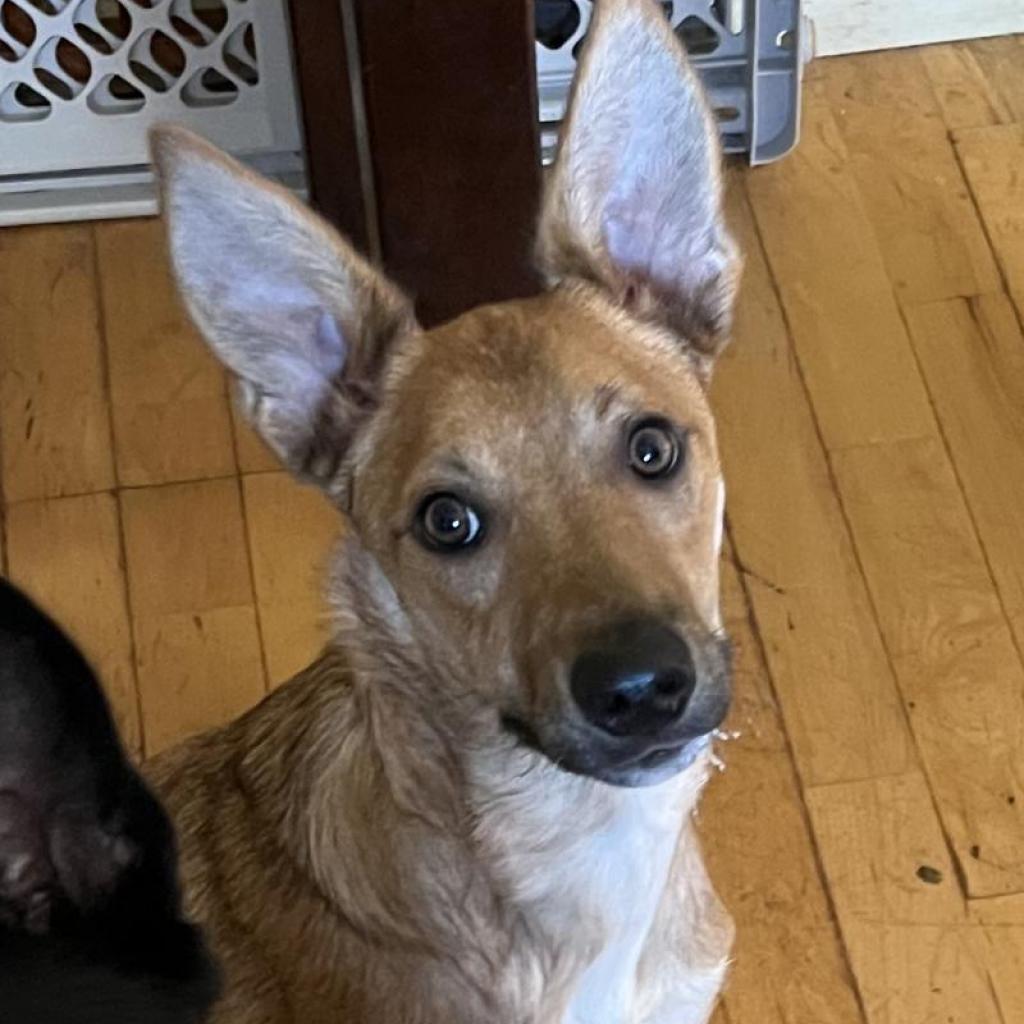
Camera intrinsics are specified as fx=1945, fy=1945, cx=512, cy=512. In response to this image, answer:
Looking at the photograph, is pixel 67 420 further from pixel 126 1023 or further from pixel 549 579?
pixel 126 1023

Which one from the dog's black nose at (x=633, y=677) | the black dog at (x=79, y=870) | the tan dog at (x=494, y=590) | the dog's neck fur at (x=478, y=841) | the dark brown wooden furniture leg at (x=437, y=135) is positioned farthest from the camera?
the dark brown wooden furniture leg at (x=437, y=135)

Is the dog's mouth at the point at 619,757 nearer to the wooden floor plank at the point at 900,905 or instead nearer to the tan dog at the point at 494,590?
the tan dog at the point at 494,590

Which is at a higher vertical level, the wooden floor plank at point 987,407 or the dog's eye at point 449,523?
the dog's eye at point 449,523

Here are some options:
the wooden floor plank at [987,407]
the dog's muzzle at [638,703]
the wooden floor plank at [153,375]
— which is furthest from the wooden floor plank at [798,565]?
the dog's muzzle at [638,703]

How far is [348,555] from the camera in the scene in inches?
71.2

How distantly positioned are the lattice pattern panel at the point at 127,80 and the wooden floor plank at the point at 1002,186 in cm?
110

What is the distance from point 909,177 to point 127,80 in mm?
1282

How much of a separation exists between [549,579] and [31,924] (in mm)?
503

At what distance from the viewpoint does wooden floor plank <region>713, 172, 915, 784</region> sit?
2496 mm

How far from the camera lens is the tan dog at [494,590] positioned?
5.42 ft

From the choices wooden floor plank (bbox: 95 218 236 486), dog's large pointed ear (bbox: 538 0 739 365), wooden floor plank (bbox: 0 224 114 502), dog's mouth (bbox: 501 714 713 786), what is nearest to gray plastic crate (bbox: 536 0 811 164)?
wooden floor plank (bbox: 95 218 236 486)

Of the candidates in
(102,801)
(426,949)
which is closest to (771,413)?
(426,949)

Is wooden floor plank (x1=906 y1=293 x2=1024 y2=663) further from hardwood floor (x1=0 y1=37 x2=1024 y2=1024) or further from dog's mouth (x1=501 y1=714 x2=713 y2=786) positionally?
dog's mouth (x1=501 y1=714 x2=713 y2=786)

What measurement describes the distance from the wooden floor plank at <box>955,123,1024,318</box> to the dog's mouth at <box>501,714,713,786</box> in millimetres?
1522
